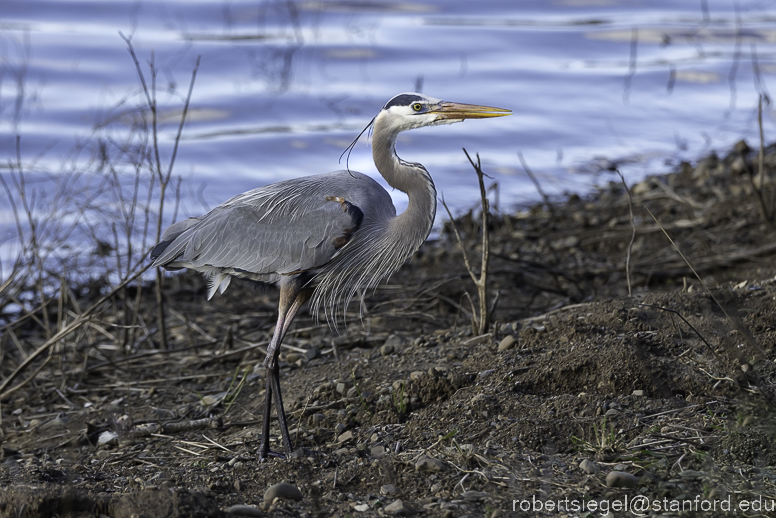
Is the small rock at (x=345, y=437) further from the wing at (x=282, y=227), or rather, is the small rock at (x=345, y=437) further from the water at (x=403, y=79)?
the water at (x=403, y=79)

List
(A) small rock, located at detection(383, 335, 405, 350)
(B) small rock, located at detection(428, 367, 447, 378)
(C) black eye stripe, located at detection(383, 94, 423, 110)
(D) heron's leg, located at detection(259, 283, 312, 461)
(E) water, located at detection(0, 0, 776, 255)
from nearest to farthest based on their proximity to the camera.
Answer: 1. (D) heron's leg, located at detection(259, 283, 312, 461)
2. (B) small rock, located at detection(428, 367, 447, 378)
3. (C) black eye stripe, located at detection(383, 94, 423, 110)
4. (A) small rock, located at detection(383, 335, 405, 350)
5. (E) water, located at detection(0, 0, 776, 255)

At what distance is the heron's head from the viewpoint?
4789 mm

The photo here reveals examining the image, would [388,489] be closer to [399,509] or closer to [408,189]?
[399,509]

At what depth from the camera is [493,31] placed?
16250 mm

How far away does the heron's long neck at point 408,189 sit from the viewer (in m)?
4.86

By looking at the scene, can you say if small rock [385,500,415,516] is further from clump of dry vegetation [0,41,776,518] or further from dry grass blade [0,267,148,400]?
dry grass blade [0,267,148,400]

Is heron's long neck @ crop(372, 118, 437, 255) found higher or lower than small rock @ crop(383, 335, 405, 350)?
higher

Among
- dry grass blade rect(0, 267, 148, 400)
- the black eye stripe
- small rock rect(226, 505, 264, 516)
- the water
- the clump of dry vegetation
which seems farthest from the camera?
the water

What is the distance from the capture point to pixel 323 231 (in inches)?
194

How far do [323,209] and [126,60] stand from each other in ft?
32.5

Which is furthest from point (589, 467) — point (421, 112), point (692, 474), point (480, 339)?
point (421, 112)

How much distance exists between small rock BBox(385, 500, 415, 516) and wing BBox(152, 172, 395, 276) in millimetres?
1749

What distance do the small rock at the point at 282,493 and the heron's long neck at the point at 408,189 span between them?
5.57ft

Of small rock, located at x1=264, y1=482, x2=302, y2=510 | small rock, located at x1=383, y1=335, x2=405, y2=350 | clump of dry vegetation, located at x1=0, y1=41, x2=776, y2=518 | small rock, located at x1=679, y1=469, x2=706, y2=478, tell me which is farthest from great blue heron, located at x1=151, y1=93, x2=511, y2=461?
small rock, located at x1=679, y1=469, x2=706, y2=478
